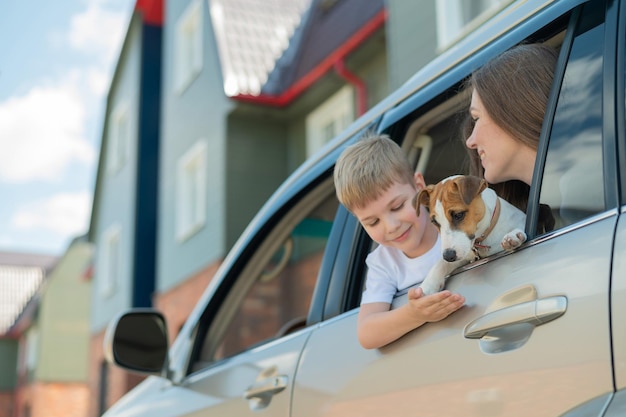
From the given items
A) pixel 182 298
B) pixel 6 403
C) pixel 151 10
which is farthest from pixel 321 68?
pixel 6 403

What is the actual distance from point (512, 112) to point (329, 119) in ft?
42.2

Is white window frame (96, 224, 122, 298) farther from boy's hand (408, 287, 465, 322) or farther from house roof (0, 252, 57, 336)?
house roof (0, 252, 57, 336)

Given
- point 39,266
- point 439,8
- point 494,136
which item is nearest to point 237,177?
point 439,8

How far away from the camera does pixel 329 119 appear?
1501 centimetres

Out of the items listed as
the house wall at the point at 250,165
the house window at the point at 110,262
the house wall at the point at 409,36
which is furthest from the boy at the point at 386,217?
the house window at the point at 110,262

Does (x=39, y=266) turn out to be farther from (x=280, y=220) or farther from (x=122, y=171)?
(x=280, y=220)

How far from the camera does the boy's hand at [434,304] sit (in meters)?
1.94

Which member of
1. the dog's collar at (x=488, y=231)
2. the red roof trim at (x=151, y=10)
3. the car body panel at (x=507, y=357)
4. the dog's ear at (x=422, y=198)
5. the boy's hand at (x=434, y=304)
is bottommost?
the car body panel at (x=507, y=357)

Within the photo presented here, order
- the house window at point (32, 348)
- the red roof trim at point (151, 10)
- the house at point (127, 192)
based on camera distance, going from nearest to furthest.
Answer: the house at point (127, 192), the red roof trim at point (151, 10), the house window at point (32, 348)

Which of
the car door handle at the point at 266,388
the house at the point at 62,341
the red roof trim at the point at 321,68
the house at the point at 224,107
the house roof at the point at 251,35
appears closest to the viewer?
the car door handle at the point at 266,388

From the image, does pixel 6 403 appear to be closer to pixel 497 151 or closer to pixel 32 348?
pixel 32 348

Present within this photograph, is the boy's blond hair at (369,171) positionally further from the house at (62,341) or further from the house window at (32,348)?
the house window at (32,348)

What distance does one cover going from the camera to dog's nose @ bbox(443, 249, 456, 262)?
6.61 ft

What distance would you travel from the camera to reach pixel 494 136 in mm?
2260
